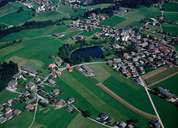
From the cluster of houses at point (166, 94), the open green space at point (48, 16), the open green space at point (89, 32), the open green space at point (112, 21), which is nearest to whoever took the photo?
the cluster of houses at point (166, 94)

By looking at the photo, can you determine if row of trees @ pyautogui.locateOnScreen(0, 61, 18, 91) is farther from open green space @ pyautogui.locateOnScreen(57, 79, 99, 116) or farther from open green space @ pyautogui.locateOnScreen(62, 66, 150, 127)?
open green space @ pyautogui.locateOnScreen(62, 66, 150, 127)

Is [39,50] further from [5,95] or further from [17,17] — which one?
[17,17]

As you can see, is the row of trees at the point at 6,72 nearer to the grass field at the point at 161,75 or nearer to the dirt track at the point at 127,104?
the dirt track at the point at 127,104

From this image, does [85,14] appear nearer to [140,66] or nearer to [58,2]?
[58,2]

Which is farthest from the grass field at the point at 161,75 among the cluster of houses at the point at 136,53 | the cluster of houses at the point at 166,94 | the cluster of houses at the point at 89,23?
the cluster of houses at the point at 89,23

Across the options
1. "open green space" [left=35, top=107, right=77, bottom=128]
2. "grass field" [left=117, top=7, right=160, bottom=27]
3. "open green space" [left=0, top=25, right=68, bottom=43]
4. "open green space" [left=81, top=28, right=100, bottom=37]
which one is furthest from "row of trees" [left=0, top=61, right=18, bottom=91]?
"grass field" [left=117, top=7, right=160, bottom=27]
